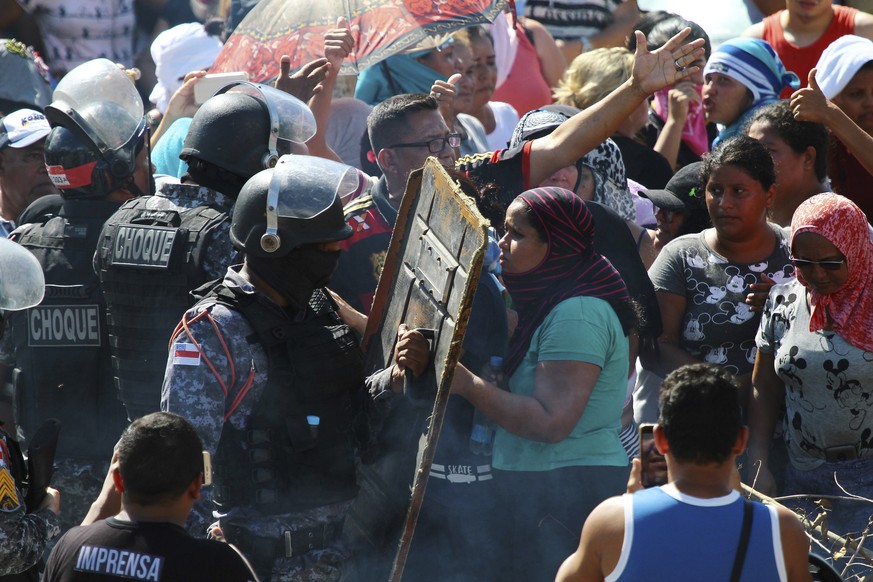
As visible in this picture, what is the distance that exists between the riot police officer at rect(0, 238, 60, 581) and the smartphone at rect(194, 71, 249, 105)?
2.35 metres

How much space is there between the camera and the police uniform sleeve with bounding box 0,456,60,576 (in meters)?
3.18

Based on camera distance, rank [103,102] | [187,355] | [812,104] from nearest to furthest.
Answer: [187,355] < [103,102] < [812,104]

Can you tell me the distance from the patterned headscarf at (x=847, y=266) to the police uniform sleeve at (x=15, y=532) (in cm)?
285

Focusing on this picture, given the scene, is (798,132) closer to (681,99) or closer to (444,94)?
(681,99)

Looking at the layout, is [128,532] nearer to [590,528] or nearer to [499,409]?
[590,528]

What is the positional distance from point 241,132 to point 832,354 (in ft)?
7.71

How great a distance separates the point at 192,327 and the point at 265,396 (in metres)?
0.31

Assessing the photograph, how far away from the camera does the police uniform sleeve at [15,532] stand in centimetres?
318

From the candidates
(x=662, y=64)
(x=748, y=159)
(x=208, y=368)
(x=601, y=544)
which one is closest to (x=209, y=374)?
(x=208, y=368)

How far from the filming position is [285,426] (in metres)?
3.29

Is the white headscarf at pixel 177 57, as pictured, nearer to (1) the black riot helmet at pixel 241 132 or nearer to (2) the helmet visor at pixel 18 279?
(1) the black riot helmet at pixel 241 132

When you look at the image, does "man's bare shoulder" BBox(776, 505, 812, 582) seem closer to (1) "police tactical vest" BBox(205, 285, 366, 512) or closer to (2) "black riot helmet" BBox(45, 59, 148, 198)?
(1) "police tactical vest" BBox(205, 285, 366, 512)

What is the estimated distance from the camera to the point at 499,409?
3.79 metres

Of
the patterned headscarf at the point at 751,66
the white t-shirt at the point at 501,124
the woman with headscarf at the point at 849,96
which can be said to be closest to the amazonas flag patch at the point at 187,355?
the woman with headscarf at the point at 849,96
